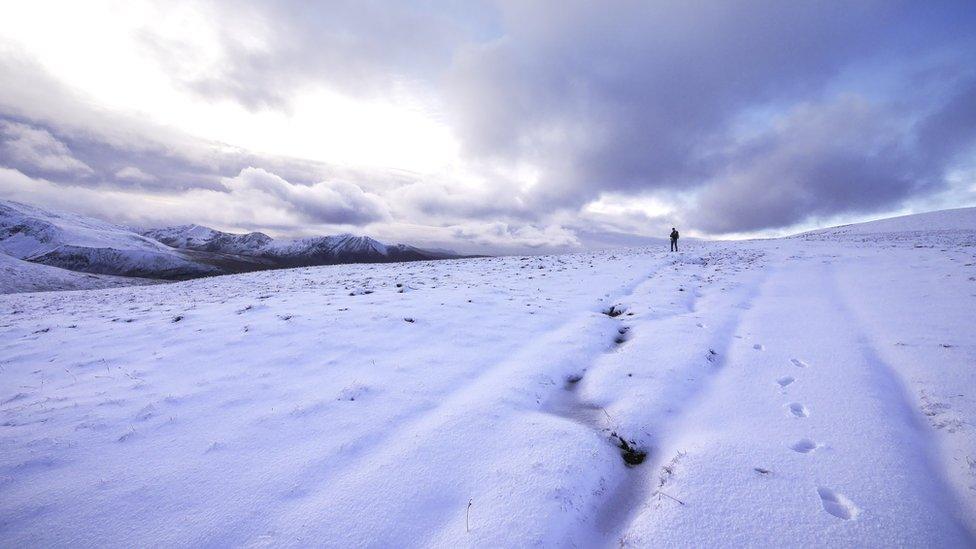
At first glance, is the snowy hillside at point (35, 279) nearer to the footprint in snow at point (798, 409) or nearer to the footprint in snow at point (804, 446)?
the footprint in snow at point (804, 446)

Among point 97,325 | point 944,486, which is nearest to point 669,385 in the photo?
point 944,486

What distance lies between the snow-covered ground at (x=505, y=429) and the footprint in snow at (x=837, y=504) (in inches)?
0.9

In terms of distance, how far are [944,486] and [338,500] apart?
704 cm

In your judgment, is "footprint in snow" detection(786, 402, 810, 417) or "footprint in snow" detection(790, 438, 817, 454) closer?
"footprint in snow" detection(790, 438, 817, 454)

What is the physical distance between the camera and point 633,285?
1584 cm

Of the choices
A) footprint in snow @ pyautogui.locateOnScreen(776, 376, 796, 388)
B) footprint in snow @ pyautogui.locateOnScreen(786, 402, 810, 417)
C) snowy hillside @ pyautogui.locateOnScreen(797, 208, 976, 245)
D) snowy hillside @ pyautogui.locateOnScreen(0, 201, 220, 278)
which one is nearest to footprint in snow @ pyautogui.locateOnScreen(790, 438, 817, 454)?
footprint in snow @ pyautogui.locateOnScreen(786, 402, 810, 417)

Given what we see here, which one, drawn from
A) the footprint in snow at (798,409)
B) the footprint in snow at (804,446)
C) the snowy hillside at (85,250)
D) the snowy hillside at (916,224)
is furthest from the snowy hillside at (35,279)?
the snowy hillside at (916,224)

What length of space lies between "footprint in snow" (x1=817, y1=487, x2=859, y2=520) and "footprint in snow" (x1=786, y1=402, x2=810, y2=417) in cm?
180

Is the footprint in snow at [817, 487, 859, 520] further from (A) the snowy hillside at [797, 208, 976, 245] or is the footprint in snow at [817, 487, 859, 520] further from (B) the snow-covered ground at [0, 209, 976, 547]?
(A) the snowy hillside at [797, 208, 976, 245]

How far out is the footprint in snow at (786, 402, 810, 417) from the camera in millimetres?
5391

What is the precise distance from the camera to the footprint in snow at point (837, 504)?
363 centimetres

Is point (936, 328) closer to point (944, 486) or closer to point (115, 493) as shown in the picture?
point (944, 486)

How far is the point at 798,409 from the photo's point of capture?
554 cm

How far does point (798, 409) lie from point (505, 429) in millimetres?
4750
